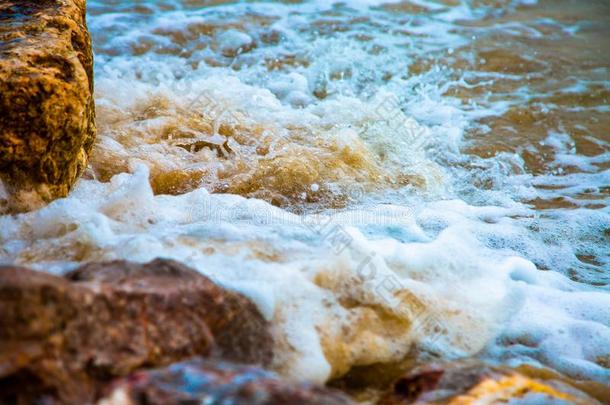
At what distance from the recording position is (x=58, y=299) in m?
1.58

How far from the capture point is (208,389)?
143cm

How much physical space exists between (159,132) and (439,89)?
3.36 meters

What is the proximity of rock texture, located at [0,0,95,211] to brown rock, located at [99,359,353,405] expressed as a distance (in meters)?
1.79

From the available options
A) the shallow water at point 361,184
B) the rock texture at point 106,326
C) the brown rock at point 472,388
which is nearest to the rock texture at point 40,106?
the shallow water at point 361,184

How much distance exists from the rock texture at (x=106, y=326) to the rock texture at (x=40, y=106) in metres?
1.04

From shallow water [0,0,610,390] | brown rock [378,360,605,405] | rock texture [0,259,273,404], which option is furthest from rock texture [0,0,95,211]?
brown rock [378,360,605,405]

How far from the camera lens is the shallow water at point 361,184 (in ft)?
8.43

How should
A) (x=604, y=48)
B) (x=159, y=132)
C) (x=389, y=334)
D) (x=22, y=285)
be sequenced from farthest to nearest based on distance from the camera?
(x=604, y=48)
(x=159, y=132)
(x=389, y=334)
(x=22, y=285)

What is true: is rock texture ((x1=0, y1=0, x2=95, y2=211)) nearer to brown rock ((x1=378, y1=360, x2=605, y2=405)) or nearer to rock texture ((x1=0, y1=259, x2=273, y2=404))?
rock texture ((x1=0, y1=259, x2=273, y2=404))

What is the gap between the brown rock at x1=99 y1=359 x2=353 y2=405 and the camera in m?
1.39

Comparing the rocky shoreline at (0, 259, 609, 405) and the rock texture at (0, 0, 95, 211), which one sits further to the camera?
the rock texture at (0, 0, 95, 211)

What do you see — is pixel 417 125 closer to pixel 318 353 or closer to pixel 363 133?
pixel 363 133

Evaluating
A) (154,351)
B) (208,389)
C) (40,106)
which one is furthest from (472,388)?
(40,106)

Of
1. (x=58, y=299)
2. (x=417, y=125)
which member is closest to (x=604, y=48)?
(x=417, y=125)
